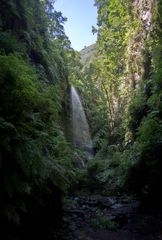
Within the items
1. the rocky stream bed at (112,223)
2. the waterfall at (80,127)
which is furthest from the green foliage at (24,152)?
the waterfall at (80,127)

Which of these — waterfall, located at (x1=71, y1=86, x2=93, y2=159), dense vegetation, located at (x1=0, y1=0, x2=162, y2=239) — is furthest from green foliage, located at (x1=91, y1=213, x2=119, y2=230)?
waterfall, located at (x1=71, y1=86, x2=93, y2=159)

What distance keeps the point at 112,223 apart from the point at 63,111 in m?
8.21

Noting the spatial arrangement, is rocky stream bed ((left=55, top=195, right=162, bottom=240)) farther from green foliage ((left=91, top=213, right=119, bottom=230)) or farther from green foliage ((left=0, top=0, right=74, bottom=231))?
green foliage ((left=0, top=0, right=74, bottom=231))

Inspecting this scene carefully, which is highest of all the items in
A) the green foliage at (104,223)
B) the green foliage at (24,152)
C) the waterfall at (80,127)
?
the waterfall at (80,127)

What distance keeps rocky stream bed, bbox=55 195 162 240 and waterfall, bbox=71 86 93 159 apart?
954 centimetres

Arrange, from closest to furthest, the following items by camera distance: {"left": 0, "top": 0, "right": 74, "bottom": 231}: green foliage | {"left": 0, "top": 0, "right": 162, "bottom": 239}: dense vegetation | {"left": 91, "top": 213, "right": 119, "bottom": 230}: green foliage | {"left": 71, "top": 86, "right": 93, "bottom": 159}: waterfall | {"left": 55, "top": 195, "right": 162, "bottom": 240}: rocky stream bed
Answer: {"left": 0, "top": 0, "right": 74, "bottom": 231}: green foliage
{"left": 0, "top": 0, "right": 162, "bottom": 239}: dense vegetation
{"left": 55, "top": 195, "right": 162, "bottom": 240}: rocky stream bed
{"left": 91, "top": 213, "right": 119, "bottom": 230}: green foliage
{"left": 71, "top": 86, "right": 93, "bottom": 159}: waterfall

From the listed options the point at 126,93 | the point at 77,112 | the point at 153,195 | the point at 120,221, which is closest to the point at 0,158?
the point at 120,221

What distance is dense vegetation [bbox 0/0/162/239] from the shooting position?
3.70 meters

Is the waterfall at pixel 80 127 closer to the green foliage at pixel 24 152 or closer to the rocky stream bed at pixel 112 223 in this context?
the rocky stream bed at pixel 112 223

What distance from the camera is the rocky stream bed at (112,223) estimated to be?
526 centimetres

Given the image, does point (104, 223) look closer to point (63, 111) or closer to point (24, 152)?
point (24, 152)

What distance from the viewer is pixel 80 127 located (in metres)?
18.5

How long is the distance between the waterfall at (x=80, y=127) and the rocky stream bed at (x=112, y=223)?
9.54 m

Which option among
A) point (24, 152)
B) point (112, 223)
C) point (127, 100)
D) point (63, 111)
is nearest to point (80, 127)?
point (127, 100)
